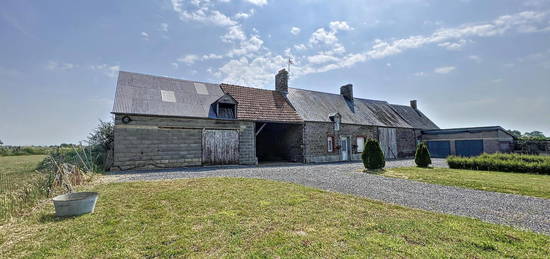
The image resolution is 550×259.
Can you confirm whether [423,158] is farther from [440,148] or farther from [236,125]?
[440,148]

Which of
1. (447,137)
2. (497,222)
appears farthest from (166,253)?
(447,137)

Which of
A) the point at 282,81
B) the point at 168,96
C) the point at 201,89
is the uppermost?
the point at 282,81

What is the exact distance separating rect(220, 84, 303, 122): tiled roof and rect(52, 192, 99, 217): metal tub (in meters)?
10.1

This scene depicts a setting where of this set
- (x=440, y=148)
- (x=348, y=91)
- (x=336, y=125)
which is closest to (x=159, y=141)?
(x=336, y=125)

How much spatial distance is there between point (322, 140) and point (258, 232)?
556 inches

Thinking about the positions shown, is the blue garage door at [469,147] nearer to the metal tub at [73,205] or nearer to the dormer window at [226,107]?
the dormer window at [226,107]

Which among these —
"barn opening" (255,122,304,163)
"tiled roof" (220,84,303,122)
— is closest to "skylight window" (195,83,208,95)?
"tiled roof" (220,84,303,122)

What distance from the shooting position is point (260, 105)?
16.2m

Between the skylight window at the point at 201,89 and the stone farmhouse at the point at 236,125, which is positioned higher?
the skylight window at the point at 201,89

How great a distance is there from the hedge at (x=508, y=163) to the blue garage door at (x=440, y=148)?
30.1ft

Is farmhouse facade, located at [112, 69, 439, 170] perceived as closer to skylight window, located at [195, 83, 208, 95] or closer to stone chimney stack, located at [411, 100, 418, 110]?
skylight window, located at [195, 83, 208, 95]

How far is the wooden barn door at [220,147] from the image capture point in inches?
521

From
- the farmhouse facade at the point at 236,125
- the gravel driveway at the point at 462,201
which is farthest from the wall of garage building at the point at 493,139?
the gravel driveway at the point at 462,201

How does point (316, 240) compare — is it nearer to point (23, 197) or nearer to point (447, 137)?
point (23, 197)
